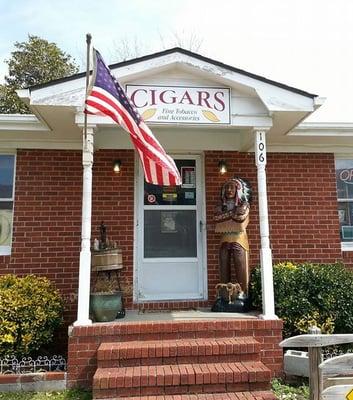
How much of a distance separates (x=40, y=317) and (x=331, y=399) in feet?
10.9

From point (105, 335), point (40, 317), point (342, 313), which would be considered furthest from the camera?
point (342, 313)

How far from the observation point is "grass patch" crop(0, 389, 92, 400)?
162 inches

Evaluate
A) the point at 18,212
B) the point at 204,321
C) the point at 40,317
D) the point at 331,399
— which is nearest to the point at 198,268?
the point at 204,321

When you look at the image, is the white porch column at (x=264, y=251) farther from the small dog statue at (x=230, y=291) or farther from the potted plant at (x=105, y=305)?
the potted plant at (x=105, y=305)

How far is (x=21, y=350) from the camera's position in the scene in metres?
4.62

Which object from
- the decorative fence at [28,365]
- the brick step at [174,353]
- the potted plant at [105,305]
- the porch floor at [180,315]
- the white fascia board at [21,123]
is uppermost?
the white fascia board at [21,123]

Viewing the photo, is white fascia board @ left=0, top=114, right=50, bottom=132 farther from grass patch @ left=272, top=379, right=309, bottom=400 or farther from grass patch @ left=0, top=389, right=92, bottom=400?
grass patch @ left=272, top=379, right=309, bottom=400

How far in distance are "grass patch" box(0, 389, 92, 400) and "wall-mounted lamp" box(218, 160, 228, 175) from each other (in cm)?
363

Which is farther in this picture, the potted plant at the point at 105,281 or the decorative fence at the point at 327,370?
the potted plant at the point at 105,281

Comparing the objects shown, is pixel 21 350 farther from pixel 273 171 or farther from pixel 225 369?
pixel 273 171

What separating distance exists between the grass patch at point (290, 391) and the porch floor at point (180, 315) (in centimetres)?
79

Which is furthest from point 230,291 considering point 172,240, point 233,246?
point 172,240

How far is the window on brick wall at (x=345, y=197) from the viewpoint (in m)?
6.55

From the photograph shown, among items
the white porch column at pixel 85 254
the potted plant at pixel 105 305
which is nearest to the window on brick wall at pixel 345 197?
the potted plant at pixel 105 305
